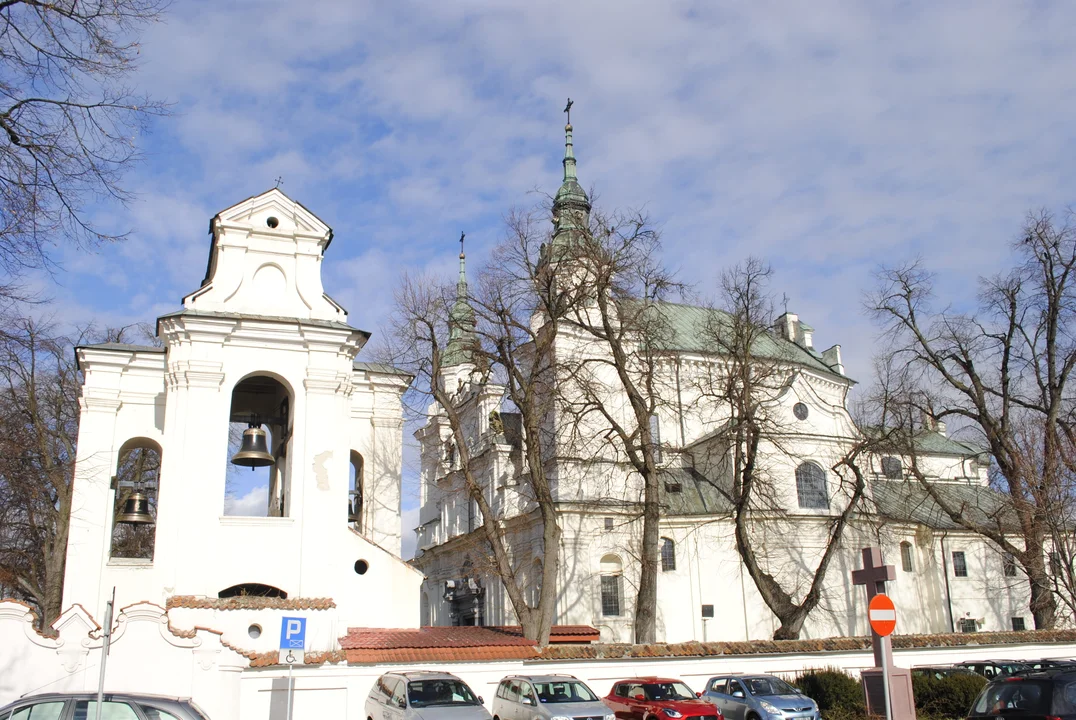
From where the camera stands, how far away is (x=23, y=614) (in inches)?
691

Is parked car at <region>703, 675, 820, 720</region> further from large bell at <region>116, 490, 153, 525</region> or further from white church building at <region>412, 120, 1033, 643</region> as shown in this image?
large bell at <region>116, 490, 153, 525</region>

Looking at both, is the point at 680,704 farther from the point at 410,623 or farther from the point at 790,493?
the point at 790,493

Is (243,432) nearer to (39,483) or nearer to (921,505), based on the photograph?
(39,483)

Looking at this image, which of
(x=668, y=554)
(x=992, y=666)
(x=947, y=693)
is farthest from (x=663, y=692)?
(x=668, y=554)

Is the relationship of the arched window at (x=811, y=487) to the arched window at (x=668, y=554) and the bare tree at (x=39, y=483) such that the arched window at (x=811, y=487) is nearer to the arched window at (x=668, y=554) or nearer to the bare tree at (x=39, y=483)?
the arched window at (x=668, y=554)

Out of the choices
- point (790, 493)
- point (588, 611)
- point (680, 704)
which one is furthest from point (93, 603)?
point (790, 493)

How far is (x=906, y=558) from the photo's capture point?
157ft

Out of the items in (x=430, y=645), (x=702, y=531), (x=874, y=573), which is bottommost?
(x=430, y=645)

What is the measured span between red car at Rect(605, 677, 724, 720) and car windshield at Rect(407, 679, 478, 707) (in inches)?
150

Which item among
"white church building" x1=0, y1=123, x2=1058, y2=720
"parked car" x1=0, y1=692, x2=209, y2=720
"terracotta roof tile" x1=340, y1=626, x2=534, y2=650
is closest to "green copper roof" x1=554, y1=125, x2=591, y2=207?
"white church building" x1=0, y1=123, x2=1058, y2=720

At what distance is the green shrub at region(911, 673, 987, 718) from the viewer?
22.1 m

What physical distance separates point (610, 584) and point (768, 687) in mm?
20845

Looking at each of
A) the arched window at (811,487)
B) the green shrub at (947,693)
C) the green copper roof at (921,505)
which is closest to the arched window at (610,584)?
the arched window at (811,487)

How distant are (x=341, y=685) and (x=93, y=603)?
258 inches
